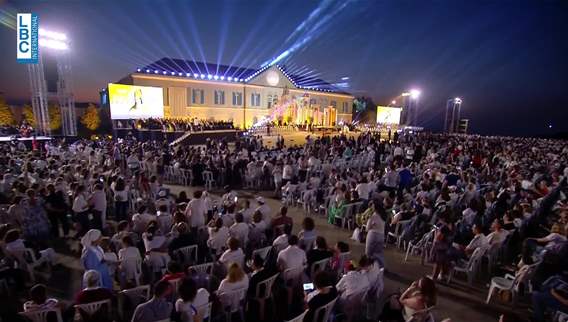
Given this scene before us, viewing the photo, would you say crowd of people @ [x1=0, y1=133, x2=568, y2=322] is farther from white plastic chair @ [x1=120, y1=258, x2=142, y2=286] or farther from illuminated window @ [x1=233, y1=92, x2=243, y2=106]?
illuminated window @ [x1=233, y1=92, x2=243, y2=106]

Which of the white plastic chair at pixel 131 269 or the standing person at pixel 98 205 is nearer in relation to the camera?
the white plastic chair at pixel 131 269

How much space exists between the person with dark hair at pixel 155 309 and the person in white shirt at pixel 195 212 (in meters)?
3.19

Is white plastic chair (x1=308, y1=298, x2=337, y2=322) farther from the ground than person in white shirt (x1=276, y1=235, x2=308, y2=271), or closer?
closer


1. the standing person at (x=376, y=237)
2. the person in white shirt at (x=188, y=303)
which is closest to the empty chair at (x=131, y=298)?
the person in white shirt at (x=188, y=303)

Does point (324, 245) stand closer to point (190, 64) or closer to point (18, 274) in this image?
point (18, 274)

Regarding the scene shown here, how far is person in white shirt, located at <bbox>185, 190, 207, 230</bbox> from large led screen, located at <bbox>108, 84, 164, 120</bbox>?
949 inches

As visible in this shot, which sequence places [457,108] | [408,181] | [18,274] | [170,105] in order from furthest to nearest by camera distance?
1. [457,108]
2. [170,105]
3. [408,181]
4. [18,274]

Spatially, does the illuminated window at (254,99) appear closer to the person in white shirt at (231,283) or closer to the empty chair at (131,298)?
the empty chair at (131,298)

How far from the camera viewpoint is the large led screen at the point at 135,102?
2698 cm

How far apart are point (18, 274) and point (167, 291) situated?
3.30m

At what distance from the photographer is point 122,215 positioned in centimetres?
853

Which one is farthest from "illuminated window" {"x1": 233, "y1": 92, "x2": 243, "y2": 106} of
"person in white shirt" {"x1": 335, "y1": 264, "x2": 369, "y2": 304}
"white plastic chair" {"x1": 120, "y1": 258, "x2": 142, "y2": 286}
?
"person in white shirt" {"x1": 335, "y1": 264, "x2": 369, "y2": 304}

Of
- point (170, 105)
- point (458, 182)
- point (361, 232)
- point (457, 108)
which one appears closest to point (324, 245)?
point (361, 232)

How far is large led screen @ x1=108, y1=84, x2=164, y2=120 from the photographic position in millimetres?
26984
